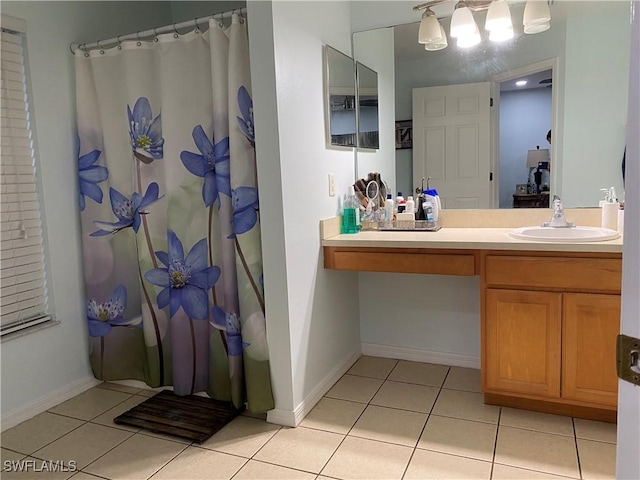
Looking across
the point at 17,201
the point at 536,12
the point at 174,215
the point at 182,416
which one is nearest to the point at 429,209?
the point at 536,12

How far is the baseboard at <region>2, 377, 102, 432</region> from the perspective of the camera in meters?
2.32

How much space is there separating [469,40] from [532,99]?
46 centimetres

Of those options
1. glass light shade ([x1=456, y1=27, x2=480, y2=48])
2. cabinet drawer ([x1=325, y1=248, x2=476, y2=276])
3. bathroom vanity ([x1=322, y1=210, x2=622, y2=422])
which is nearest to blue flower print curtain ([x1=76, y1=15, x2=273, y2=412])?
cabinet drawer ([x1=325, y1=248, x2=476, y2=276])

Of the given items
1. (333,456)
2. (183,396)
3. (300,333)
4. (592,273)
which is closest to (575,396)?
(592,273)

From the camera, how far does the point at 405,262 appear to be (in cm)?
237

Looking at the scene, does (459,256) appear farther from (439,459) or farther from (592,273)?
(439,459)

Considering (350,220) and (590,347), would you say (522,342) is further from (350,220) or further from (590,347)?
(350,220)

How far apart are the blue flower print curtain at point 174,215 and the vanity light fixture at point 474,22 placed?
106 cm

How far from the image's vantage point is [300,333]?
2.32m

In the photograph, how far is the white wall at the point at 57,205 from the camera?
7.81 feet

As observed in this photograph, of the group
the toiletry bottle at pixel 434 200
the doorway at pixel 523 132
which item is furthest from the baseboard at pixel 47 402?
the doorway at pixel 523 132

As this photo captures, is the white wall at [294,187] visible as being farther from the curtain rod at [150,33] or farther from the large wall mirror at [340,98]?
the curtain rod at [150,33]

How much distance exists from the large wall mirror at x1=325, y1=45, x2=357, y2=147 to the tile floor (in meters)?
1.41

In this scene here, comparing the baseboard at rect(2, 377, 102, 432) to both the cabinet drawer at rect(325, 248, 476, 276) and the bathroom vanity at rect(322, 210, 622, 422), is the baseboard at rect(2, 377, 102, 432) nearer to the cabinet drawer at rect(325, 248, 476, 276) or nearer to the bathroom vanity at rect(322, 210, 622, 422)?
the cabinet drawer at rect(325, 248, 476, 276)
